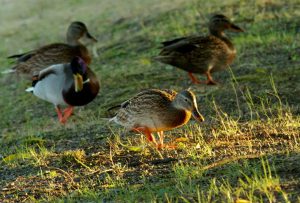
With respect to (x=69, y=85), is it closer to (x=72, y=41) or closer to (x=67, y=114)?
(x=67, y=114)

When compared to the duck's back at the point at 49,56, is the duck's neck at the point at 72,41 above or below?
below

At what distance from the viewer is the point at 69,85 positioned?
362 inches

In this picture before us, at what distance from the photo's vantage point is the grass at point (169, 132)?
201 inches

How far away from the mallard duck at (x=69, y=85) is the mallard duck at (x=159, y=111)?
7.20ft

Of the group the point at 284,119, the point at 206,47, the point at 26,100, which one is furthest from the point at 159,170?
the point at 26,100

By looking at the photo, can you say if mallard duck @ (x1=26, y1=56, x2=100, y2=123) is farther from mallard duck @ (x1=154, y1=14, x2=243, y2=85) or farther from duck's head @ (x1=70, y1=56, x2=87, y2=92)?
mallard duck @ (x1=154, y1=14, x2=243, y2=85)

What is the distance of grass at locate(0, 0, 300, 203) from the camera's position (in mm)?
5102

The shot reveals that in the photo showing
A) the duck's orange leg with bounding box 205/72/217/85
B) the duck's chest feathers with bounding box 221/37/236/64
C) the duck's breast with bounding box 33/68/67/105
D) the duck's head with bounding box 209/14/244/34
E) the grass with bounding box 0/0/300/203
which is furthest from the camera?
the duck's head with bounding box 209/14/244/34

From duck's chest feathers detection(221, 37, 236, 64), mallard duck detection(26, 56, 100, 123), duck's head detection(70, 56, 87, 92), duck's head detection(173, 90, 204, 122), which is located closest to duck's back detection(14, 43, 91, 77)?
mallard duck detection(26, 56, 100, 123)

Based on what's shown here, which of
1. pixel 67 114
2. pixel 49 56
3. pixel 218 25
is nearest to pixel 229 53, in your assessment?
pixel 218 25

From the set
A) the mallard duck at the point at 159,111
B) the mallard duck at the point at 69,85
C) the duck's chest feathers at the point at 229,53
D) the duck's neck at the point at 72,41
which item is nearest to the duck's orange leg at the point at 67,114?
the mallard duck at the point at 69,85

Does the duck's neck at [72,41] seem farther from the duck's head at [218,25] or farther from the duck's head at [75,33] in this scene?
the duck's head at [218,25]

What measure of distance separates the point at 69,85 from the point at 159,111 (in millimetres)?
2940

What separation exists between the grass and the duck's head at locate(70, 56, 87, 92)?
40 centimetres
